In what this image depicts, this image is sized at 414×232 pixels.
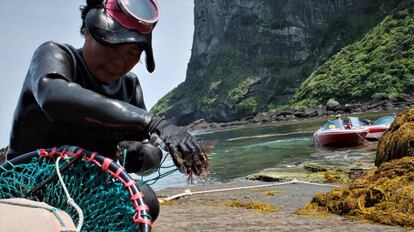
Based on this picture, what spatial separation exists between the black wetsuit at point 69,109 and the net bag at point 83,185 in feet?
0.49

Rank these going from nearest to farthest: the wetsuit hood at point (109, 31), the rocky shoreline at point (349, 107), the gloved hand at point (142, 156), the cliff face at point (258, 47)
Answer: the wetsuit hood at point (109, 31) → the gloved hand at point (142, 156) → the rocky shoreline at point (349, 107) → the cliff face at point (258, 47)

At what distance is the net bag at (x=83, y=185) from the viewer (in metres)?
1.63

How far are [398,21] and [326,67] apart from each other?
1840 cm

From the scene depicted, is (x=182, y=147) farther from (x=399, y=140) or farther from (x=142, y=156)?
(x=399, y=140)

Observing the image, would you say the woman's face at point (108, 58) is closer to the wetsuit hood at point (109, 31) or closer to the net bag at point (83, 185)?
the wetsuit hood at point (109, 31)

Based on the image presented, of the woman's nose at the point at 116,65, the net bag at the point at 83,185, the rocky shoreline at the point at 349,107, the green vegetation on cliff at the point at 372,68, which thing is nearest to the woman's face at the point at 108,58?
the woman's nose at the point at 116,65

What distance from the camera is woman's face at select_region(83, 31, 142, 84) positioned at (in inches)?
76.7

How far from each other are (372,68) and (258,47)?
5214 cm

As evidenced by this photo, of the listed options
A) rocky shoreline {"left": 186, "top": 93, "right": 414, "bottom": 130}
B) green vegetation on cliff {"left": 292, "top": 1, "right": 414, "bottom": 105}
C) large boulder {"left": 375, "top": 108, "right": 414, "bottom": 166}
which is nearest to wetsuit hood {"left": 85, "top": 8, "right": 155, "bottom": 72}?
large boulder {"left": 375, "top": 108, "right": 414, "bottom": 166}

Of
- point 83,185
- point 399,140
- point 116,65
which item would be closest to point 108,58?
point 116,65

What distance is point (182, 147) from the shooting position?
162cm

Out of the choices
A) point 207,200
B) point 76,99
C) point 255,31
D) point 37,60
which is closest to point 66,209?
point 76,99

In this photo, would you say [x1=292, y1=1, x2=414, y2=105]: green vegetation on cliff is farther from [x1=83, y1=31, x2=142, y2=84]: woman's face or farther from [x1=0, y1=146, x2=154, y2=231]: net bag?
[x1=0, y1=146, x2=154, y2=231]: net bag

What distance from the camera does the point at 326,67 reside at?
10119cm
